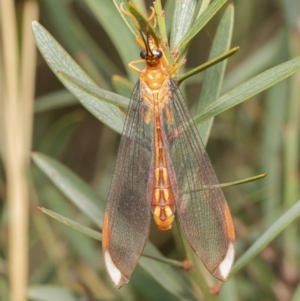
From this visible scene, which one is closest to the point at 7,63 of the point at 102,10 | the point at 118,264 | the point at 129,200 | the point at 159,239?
the point at 102,10

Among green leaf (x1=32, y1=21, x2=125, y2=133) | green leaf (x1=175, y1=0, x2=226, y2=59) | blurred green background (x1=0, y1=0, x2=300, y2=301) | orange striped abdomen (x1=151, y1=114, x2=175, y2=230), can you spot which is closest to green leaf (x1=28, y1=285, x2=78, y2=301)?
blurred green background (x1=0, y1=0, x2=300, y2=301)

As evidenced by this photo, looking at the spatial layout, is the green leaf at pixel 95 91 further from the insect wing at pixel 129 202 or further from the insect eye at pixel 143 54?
the insect eye at pixel 143 54

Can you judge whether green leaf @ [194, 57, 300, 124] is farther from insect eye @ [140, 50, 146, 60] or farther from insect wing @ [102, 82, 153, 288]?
insect eye @ [140, 50, 146, 60]

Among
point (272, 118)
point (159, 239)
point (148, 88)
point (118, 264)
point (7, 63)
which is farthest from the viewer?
point (159, 239)

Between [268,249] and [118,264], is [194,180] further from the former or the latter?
[268,249]

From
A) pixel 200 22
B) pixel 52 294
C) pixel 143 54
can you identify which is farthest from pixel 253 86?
pixel 52 294

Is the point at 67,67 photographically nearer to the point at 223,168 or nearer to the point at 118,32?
the point at 118,32

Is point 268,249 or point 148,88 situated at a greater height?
point 148,88
